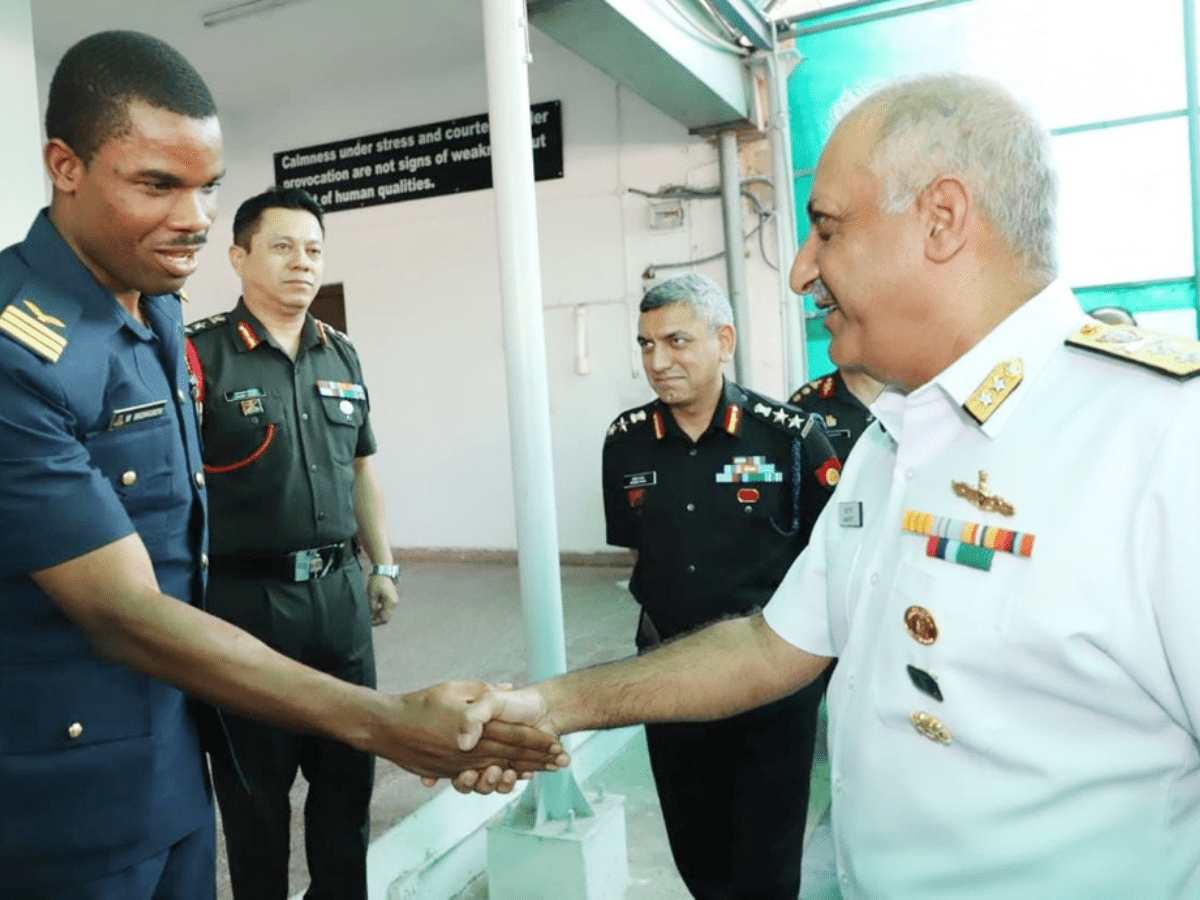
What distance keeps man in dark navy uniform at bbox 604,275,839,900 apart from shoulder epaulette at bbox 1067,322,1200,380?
123cm

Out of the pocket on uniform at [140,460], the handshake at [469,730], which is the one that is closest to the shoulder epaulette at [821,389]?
the handshake at [469,730]

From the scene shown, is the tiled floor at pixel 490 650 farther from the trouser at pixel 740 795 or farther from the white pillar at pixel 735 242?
the white pillar at pixel 735 242

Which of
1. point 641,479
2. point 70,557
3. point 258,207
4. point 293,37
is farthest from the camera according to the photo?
point 293,37

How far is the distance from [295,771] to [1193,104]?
5853 mm

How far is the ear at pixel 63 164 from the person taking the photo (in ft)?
4.32

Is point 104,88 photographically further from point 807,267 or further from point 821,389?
point 821,389

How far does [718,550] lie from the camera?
7.38ft

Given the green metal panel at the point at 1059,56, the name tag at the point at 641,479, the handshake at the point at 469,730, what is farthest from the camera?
the green metal panel at the point at 1059,56

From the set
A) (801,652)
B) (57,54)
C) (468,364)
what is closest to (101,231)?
(801,652)

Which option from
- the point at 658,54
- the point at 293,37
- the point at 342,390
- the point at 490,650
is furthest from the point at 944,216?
the point at 293,37

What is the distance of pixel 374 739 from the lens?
164 centimetres

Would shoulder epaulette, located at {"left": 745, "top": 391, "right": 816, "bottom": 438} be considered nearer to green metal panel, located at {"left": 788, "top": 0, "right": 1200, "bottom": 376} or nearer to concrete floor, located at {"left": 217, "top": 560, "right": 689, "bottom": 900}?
concrete floor, located at {"left": 217, "top": 560, "right": 689, "bottom": 900}

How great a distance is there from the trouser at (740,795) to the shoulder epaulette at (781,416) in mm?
660

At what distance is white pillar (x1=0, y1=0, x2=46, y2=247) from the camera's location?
1905mm
